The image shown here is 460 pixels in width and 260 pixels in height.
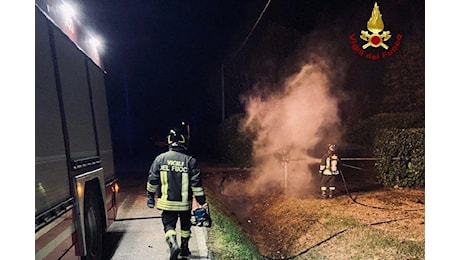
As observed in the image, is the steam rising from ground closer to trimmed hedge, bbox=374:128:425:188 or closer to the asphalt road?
trimmed hedge, bbox=374:128:425:188

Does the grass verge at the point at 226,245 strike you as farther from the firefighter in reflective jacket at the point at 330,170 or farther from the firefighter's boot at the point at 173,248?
the firefighter in reflective jacket at the point at 330,170

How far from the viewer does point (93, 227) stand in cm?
514

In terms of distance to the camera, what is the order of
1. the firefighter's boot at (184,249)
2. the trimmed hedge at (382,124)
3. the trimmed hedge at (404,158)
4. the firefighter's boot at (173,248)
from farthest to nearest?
1. the trimmed hedge at (382,124)
2. the trimmed hedge at (404,158)
3. the firefighter's boot at (184,249)
4. the firefighter's boot at (173,248)

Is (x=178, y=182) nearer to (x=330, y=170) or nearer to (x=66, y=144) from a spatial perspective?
(x=66, y=144)

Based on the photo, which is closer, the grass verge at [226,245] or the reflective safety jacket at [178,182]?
the reflective safety jacket at [178,182]


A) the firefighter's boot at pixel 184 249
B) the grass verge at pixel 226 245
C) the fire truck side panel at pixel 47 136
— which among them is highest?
the fire truck side panel at pixel 47 136

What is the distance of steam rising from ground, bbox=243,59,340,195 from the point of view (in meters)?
14.5

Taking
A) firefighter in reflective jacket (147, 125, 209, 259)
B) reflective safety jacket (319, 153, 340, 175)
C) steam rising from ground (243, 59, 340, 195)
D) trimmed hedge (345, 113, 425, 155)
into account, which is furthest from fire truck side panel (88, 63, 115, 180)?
trimmed hedge (345, 113, 425, 155)

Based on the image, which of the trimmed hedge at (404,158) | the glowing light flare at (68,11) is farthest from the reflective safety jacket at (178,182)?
the trimmed hedge at (404,158)

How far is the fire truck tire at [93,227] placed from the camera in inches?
187

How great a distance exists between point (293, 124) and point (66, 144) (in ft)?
44.2

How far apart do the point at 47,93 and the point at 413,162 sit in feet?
32.2

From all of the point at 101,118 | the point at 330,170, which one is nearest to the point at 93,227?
the point at 101,118

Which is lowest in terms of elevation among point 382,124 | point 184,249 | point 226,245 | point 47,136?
point 226,245
